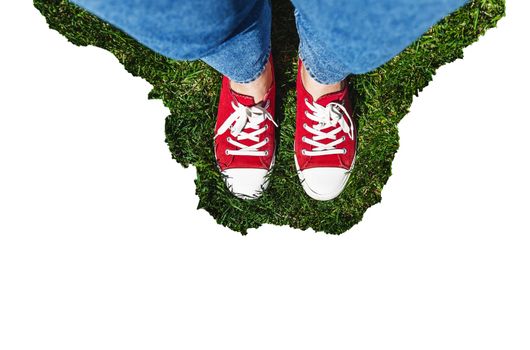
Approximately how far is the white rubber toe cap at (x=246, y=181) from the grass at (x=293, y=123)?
39mm

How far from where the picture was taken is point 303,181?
1784 mm

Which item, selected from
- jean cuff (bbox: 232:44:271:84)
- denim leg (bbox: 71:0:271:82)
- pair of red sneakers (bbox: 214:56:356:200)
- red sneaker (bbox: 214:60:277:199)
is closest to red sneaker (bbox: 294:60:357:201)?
pair of red sneakers (bbox: 214:56:356:200)

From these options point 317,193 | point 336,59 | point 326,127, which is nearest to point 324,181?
point 317,193

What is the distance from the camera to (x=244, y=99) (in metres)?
1.65

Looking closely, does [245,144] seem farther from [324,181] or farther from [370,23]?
[370,23]

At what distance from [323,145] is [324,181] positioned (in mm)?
126

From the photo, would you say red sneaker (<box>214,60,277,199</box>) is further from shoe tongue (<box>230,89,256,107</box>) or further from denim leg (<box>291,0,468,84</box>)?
denim leg (<box>291,0,468,84</box>)

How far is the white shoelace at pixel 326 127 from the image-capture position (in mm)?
1674

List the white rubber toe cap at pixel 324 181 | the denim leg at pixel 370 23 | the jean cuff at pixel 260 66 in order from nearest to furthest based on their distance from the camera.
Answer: the denim leg at pixel 370 23 → the jean cuff at pixel 260 66 → the white rubber toe cap at pixel 324 181

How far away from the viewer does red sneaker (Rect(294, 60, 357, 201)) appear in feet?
5.56

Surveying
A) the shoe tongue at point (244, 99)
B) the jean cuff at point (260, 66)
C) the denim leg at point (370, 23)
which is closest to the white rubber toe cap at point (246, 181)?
the shoe tongue at point (244, 99)

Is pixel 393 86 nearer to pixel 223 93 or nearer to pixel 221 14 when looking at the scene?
pixel 223 93

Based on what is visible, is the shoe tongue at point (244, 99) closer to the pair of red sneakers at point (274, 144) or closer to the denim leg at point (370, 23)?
the pair of red sneakers at point (274, 144)

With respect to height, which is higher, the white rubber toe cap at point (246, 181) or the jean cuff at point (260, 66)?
the jean cuff at point (260, 66)
